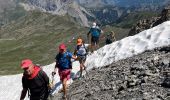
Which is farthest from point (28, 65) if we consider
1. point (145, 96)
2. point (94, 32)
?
point (94, 32)

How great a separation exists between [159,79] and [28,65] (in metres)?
5.95

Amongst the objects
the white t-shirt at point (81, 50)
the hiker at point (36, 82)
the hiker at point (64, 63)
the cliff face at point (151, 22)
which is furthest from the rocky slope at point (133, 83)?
the cliff face at point (151, 22)

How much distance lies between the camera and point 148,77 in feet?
58.3

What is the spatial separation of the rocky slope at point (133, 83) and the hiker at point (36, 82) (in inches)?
129

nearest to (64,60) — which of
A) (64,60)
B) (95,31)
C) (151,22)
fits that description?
(64,60)

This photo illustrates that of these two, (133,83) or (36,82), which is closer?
(36,82)

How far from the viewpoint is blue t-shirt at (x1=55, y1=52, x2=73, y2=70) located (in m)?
21.4

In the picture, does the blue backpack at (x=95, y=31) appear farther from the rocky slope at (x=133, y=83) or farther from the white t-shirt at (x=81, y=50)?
the rocky slope at (x=133, y=83)

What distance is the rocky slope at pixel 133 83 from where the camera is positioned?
1602 centimetres

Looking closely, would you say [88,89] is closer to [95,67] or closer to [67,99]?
[67,99]

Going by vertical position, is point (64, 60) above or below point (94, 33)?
above

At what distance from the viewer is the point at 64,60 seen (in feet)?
71.1

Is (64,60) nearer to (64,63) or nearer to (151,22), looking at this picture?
(64,63)

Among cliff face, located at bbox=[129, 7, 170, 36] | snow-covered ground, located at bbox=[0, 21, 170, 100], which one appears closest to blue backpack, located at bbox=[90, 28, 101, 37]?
snow-covered ground, located at bbox=[0, 21, 170, 100]
